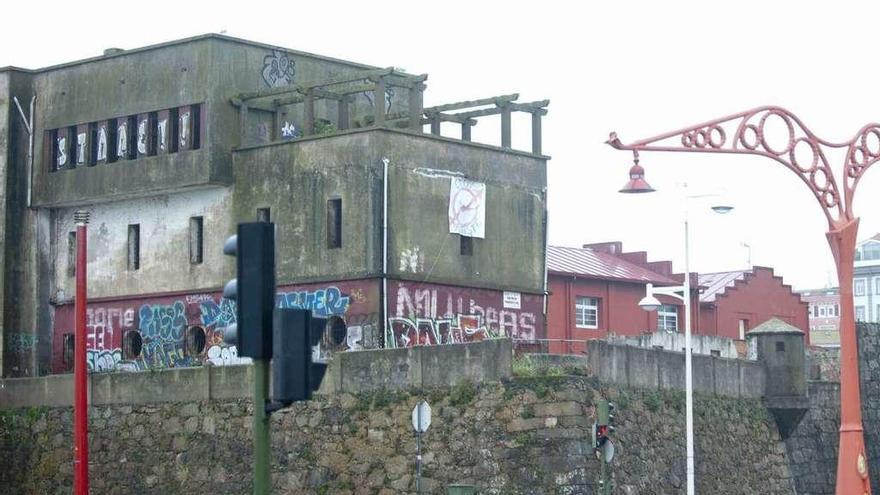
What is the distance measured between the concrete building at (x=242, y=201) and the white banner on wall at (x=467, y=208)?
0.05 meters

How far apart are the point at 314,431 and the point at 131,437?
6030mm

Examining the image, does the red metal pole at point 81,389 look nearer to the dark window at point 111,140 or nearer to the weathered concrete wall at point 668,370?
the dark window at point 111,140

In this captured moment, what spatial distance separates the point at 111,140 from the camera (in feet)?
151

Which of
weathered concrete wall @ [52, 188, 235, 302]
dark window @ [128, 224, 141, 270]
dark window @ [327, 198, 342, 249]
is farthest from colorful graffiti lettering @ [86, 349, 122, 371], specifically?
dark window @ [327, 198, 342, 249]

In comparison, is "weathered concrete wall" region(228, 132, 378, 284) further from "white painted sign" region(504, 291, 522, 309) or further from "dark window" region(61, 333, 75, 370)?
"dark window" region(61, 333, 75, 370)

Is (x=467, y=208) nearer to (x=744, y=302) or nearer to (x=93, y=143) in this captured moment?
(x=93, y=143)

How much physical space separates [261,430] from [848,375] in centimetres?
1721

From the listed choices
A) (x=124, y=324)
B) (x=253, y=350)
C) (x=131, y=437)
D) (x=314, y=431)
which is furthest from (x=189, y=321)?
(x=253, y=350)

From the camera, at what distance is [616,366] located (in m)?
33.9

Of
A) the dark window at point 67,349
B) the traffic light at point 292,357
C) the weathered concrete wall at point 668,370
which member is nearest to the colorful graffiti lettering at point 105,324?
the dark window at point 67,349

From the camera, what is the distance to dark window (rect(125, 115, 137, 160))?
45594 mm

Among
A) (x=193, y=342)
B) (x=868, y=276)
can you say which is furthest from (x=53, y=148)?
(x=868, y=276)

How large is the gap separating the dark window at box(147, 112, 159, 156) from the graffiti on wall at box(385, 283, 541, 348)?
8.41 meters

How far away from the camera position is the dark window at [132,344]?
45.8 meters
